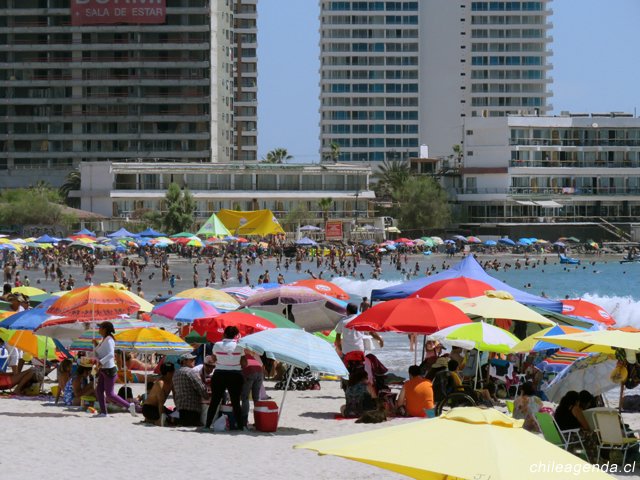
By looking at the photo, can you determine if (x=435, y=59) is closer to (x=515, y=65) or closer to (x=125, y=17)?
(x=515, y=65)

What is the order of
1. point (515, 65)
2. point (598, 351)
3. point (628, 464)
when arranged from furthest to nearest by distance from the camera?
1. point (515, 65)
2. point (598, 351)
3. point (628, 464)

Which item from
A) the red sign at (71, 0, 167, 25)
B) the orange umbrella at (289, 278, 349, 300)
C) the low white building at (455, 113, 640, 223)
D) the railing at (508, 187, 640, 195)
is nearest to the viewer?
the orange umbrella at (289, 278, 349, 300)

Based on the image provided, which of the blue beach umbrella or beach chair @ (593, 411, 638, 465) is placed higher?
the blue beach umbrella

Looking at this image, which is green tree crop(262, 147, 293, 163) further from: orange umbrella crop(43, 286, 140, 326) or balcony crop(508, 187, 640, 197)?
orange umbrella crop(43, 286, 140, 326)

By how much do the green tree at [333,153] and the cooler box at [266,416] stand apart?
4282 inches

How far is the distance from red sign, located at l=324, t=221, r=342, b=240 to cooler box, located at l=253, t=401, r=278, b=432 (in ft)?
266

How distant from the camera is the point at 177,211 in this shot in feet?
300

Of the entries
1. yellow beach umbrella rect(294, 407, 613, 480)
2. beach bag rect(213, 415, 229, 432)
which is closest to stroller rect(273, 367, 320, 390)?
beach bag rect(213, 415, 229, 432)

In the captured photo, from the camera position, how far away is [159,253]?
81.1 m

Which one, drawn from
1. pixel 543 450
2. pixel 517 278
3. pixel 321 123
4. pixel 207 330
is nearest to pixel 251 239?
pixel 517 278

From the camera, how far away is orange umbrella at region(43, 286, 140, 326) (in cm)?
1769

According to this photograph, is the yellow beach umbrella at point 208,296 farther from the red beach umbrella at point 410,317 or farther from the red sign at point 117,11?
the red sign at point 117,11

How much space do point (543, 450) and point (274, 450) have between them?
241 inches

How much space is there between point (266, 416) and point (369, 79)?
121 meters
